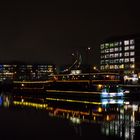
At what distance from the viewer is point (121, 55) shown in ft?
494

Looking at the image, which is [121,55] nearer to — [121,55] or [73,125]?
[121,55]

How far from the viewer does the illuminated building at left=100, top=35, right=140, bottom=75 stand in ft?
470

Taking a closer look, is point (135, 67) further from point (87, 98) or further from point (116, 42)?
point (87, 98)

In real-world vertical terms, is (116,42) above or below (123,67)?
above

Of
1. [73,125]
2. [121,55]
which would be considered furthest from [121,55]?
[73,125]

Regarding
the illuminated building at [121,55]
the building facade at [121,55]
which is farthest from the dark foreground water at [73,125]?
the illuminated building at [121,55]

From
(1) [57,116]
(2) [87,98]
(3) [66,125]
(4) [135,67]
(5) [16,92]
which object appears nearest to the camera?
(3) [66,125]

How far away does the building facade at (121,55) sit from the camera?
143250 millimetres

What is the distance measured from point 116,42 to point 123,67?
1159 cm

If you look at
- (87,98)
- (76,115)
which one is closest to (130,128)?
(76,115)

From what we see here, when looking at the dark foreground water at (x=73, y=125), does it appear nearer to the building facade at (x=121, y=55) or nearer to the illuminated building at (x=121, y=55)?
the building facade at (x=121, y=55)

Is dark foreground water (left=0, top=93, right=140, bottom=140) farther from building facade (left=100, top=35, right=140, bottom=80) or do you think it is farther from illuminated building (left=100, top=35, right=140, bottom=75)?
illuminated building (left=100, top=35, right=140, bottom=75)

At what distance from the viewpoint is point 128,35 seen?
5910 inches

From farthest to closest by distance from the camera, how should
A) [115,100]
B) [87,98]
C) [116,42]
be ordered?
[116,42] < [87,98] < [115,100]
